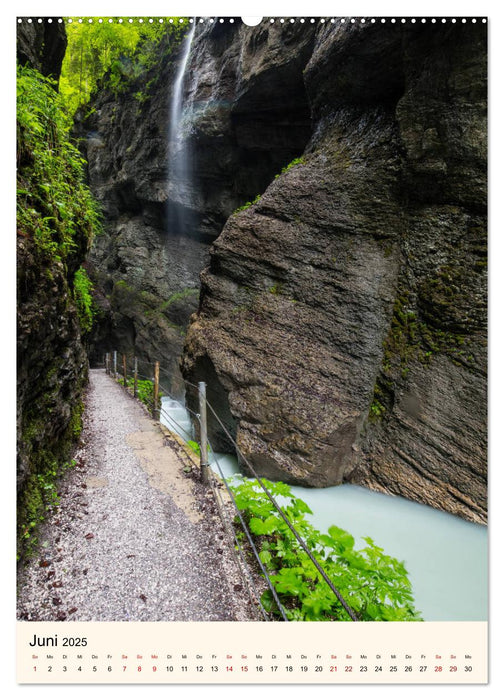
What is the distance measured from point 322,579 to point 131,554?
60.3 inches

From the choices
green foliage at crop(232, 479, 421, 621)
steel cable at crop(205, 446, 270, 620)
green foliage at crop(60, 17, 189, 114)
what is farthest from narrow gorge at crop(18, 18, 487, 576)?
green foliage at crop(60, 17, 189, 114)

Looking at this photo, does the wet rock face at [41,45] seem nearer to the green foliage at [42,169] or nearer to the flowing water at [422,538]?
the green foliage at [42,169]

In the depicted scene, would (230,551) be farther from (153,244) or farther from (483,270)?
(153,244)

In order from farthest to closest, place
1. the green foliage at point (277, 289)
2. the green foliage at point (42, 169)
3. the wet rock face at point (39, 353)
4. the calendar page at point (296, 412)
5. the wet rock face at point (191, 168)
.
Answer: the wet rock face at point (191, 168) → the green foliage at point (277, 289) → the green foliage at point (42, 169) → the wet rock face at point (39, 353) → the calendar page at point (296, 412)

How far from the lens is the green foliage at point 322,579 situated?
209 cm

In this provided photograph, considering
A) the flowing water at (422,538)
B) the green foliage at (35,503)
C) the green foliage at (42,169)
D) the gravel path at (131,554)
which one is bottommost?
the flowing water at (422,538)

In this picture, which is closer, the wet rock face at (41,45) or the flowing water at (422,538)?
the flowing water at (422,538)

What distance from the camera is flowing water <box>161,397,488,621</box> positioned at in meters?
3.00

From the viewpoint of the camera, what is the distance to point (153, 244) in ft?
56.7

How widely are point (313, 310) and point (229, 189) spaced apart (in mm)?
11233

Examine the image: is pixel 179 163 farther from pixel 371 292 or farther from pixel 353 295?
pixel 371 292

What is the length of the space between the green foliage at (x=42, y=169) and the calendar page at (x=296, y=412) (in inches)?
1.7

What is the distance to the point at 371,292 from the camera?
18.4 ft

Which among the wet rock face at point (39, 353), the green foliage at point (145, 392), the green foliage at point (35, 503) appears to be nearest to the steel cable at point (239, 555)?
the green foliage at point (35, 503)
